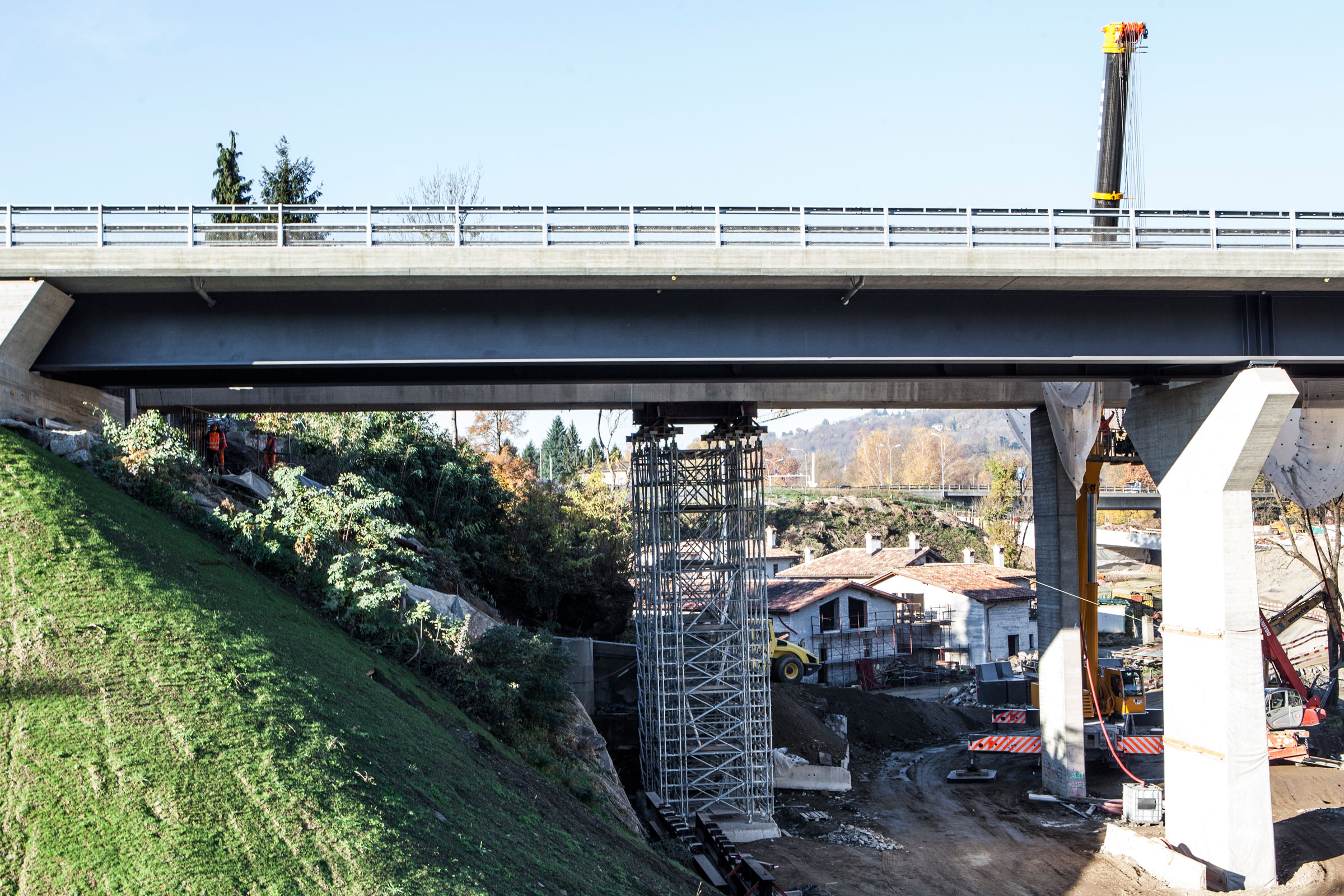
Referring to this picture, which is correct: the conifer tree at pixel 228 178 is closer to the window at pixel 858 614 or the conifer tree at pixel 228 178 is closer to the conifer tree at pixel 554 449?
the window at pixel 858 614

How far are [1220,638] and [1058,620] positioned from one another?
769 centimetres

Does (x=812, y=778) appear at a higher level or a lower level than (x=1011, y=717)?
lower

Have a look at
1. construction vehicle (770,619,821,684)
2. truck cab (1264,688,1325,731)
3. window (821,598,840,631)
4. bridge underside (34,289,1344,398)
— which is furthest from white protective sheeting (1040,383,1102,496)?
window (821,598,840,631)

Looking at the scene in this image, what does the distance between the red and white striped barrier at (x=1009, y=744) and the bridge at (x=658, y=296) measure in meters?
12.8

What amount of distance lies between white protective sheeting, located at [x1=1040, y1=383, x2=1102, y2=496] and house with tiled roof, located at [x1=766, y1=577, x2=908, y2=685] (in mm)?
24032

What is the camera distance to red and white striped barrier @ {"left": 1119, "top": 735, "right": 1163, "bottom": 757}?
28016 mm

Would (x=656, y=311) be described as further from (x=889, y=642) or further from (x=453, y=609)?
(x=889, y=642)

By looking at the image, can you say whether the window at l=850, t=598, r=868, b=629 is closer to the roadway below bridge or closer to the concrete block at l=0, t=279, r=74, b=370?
the roadway below bridge

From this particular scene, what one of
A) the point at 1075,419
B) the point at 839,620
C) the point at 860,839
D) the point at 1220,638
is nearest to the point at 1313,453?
the point at 1075,419

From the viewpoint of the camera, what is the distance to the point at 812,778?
28797mm

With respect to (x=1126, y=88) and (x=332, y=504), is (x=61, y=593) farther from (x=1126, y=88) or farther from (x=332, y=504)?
(x=1126, y=88)

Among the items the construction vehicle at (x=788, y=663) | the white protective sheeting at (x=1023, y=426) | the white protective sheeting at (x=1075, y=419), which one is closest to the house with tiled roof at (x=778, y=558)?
the construction vehicle at (x=788, y=663)

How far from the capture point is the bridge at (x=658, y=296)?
1830cm

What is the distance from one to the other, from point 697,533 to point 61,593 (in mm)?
16999
